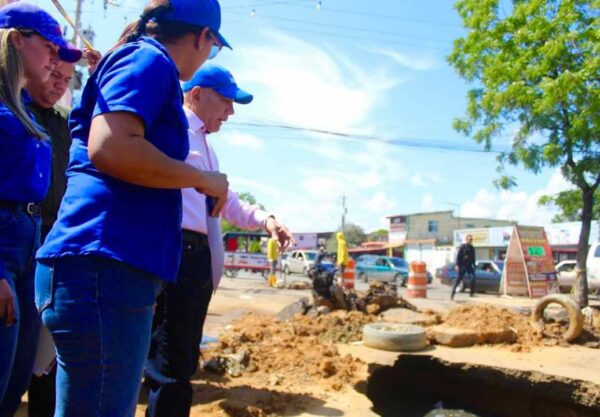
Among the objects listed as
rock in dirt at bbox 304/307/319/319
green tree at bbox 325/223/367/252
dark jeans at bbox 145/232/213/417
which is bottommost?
rock in dirt at bbox 304/307/319/319

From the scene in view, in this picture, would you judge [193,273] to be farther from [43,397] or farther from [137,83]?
[137,83]

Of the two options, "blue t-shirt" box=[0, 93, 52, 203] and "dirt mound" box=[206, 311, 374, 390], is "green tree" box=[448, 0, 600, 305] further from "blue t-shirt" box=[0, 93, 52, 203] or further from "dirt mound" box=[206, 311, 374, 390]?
"blue t-shirt" box=[0, 93, 52, 203]

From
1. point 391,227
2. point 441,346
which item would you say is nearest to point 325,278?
point 441,346

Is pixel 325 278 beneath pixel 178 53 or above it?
beneath

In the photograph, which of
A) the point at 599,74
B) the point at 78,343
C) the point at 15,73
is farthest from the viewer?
the point at 599,74

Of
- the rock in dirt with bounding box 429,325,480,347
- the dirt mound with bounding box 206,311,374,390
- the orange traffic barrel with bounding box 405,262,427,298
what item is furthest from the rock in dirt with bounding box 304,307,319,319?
the orange traffic barrel with bounding box 405,262,427,298

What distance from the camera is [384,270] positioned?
2397 centimetres

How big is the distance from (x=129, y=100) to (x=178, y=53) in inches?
14.2

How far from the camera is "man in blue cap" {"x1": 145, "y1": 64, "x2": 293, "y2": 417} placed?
2344 millimetres

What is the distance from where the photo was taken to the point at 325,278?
8781mm

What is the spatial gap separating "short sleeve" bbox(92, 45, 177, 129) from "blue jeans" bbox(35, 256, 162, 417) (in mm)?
380

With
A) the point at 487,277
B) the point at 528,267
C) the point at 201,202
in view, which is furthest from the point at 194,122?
the point at 487,277

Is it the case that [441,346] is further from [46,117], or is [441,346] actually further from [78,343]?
[78,343]

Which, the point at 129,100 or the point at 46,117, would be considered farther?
the point at 46,117
